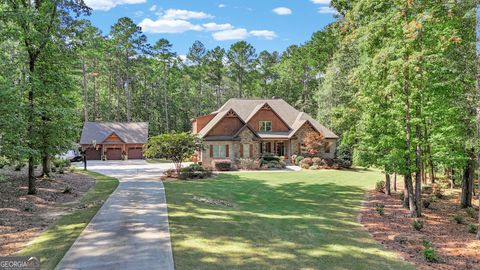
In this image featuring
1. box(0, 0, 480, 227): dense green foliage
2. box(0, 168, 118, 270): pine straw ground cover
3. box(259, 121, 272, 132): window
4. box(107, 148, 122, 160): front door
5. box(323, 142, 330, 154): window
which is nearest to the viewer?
box(0, 168, 118, 270): pine straw ground cover

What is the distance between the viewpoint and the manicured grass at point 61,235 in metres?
9.00

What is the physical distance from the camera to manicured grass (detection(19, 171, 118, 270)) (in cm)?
900

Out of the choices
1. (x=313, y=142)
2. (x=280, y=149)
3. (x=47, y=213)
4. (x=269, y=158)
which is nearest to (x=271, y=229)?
(x=47, y=213)

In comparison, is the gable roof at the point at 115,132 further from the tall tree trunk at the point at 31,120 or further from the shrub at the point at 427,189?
the shrub at the point at 427,189

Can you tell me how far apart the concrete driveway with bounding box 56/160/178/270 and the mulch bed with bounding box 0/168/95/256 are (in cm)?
192

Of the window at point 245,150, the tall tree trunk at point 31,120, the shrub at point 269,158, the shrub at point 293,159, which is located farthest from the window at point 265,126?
the tall tree trunk at point 31,120

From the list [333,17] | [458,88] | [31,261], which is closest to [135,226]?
[31,261]

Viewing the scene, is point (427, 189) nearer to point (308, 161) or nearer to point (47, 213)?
point (308, 161)

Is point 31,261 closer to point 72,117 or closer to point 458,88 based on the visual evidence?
point 72,117

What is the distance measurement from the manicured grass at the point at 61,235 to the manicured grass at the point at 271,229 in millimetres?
3034

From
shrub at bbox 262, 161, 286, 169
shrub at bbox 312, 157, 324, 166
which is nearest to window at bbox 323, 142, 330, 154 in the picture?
shrub at bbox 312, 157, 324, 166

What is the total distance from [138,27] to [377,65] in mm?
44692

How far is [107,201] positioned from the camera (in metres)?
15.9

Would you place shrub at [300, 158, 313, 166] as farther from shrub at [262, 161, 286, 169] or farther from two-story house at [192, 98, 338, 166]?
two-story house at [192, 98, 338, 166]
